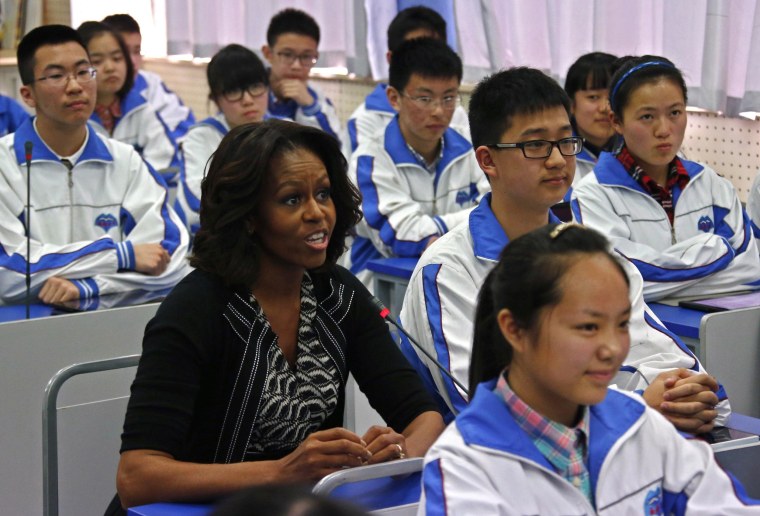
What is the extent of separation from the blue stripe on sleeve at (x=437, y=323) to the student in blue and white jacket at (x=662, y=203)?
3.11 feet

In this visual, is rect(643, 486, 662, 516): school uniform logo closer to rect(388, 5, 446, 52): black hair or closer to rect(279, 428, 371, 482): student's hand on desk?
rect(279, 428, 371, 482): student's hand on desk

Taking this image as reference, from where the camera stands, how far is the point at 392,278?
11.9ft

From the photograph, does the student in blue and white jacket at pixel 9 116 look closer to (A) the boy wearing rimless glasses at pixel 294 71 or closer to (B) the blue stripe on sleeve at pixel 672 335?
(A) the boy wearing rimless glasses at pixel 294 71

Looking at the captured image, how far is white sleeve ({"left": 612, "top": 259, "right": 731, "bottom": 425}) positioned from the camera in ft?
6.87

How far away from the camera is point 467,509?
4.10 ft

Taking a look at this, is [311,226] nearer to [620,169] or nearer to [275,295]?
[275,295]

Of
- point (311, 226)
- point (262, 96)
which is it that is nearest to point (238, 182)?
point (311, 226)

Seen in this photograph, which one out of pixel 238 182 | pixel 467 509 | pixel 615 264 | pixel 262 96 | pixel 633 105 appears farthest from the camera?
pixel 262 96

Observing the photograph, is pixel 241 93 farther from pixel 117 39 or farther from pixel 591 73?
pixel 591 73

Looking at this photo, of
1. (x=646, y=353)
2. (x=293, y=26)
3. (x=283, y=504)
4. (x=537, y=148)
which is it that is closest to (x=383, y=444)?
(x=646, y=353)

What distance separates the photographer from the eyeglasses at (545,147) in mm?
2199

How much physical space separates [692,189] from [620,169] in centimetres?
21

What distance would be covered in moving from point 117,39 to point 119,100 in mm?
283

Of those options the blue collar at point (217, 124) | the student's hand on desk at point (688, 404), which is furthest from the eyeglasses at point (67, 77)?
the student's hand on desk at point (688, 404)
